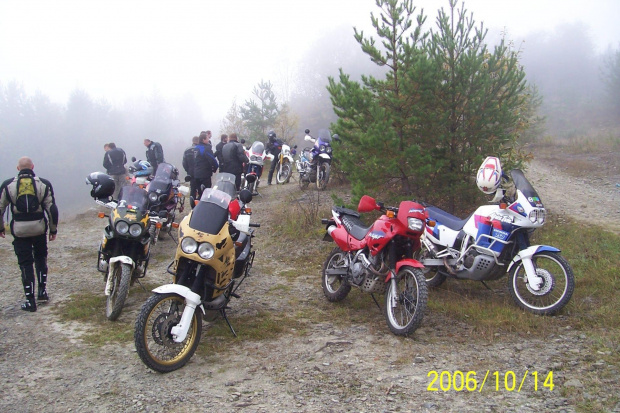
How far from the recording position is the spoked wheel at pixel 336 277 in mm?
5684

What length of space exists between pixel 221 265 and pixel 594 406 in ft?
10.1

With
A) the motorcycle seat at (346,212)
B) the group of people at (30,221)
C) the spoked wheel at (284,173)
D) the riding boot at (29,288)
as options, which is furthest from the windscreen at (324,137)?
the riding boot at (29,288)

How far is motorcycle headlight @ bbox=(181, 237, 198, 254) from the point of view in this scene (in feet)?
13.6

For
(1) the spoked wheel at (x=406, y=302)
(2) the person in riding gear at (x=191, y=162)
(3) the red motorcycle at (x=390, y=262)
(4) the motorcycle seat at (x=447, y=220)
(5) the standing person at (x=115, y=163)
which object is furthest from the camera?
(5) the standing person at (x=115, y=163)

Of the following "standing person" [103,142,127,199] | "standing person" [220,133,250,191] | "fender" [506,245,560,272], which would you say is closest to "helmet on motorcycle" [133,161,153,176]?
"standing person" [220,133,250,191]

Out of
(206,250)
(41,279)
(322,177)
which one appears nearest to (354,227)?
(206,250)

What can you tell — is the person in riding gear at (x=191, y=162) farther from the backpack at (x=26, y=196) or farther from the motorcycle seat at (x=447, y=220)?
the motorcycle seat at (x=447, y=220)

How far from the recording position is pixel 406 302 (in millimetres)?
4758

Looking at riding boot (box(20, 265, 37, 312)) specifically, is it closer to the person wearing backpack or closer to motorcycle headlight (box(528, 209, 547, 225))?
the person wearing backpack

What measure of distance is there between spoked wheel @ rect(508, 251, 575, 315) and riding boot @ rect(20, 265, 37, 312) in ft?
18.7

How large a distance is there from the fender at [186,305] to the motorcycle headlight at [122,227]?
5.96 feet

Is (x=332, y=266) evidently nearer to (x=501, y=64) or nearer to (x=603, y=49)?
(x=501, y=64)

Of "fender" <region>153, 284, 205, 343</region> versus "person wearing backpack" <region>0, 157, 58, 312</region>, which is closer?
"fender" <region>153, 284, 205, 343</region>

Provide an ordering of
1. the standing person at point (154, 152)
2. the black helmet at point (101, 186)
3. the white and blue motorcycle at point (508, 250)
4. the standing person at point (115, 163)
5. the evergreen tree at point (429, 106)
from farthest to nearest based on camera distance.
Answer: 1. the standing person at point (154, 152)
2. the standing person at point (115, 163)
3. the evergreen tree at point (429, 106)
4. the black helmet at point (101, 186)
5. the white and blue motorcycle at point (508, 250)
